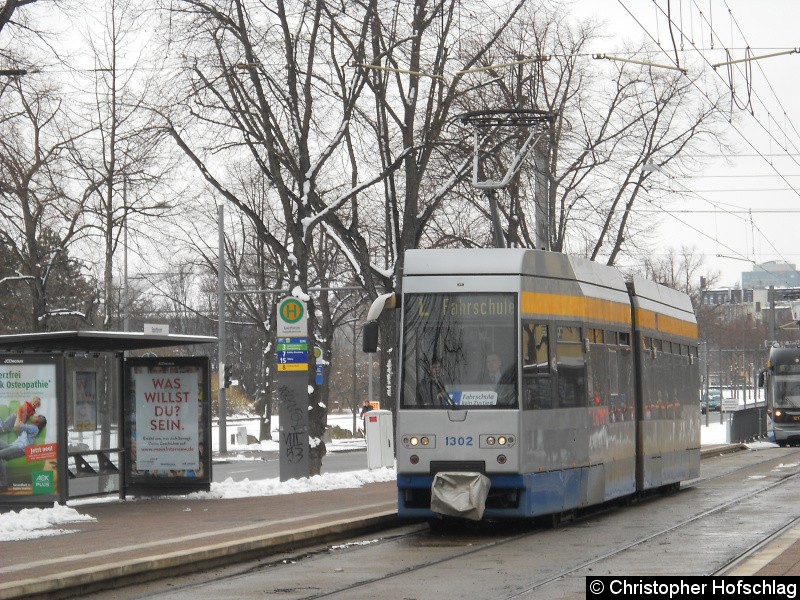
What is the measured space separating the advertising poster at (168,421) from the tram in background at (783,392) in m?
30.4

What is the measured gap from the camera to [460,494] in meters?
14.6

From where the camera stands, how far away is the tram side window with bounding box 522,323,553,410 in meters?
15.1

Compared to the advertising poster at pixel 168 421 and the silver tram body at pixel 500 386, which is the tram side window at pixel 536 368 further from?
the advertising poster at pixel 168 421

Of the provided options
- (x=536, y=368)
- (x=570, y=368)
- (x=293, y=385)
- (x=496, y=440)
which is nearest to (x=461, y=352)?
(x=536, y=368)

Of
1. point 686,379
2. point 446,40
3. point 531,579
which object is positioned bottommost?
point 531,579

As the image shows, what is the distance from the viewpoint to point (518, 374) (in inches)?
592

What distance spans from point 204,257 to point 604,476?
3297 cm

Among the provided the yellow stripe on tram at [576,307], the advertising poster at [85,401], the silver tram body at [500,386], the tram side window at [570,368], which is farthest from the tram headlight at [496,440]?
the advertising poster at [85,401]

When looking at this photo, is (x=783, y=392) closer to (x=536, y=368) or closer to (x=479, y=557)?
(x=536, y=368)

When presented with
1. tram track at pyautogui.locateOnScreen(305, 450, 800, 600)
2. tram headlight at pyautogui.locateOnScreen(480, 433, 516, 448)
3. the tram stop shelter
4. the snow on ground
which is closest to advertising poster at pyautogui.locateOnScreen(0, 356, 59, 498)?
the tram stop shelter

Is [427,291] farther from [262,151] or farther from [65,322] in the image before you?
[65,322]

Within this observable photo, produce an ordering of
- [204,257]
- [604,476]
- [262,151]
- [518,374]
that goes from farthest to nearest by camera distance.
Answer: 1. [204,257]
2. [262,151]
3. [604,476]
4. [518,374]

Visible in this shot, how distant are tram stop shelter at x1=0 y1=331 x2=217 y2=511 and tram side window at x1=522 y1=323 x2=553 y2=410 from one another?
5.36m

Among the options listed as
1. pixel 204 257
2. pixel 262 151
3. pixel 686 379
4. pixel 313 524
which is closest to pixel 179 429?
Result: pixel 313 524
